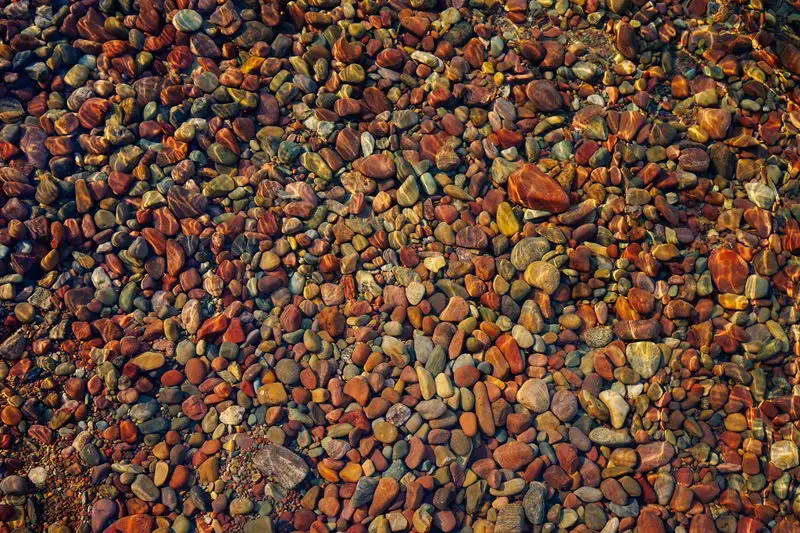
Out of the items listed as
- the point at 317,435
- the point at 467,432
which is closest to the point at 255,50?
the point at 317,435

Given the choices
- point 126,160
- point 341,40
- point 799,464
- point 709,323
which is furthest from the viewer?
point 341,40

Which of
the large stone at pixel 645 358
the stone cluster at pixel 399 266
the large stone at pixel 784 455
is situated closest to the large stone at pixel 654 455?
the stone cluster at pixel 399 266

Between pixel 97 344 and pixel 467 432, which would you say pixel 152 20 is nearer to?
pixel 97 344

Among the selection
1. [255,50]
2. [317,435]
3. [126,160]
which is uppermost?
[255,50]

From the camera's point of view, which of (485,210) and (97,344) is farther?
(485,210)

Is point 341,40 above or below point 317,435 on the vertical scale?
above

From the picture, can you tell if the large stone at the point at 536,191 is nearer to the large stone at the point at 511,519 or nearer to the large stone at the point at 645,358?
the large stone at the point at 645,358

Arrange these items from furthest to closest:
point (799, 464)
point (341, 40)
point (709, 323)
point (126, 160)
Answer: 1. point (341, 40)
2. point (126, 160)
3. point (709, 323)
4. point (799, 464)

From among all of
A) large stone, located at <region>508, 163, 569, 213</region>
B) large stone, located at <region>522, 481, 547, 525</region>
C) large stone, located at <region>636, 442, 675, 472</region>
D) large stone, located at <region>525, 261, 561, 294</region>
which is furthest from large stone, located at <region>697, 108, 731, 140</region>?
large stone, located at <region>522, 481, 547, 525</region>

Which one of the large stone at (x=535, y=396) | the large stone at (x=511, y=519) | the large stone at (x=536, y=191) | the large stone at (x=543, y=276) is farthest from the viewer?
the large stone at (x=536, y=191)

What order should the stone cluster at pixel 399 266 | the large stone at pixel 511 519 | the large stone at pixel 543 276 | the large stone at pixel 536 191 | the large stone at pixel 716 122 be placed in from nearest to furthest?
the large stone at pixel 511 519, the stone cluster at pixel 399 266, the large stone at pixel 543 276, the large stone at pixel 536 191, the large stone at pixel 716 122

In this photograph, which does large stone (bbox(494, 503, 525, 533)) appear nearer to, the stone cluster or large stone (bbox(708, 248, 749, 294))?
the stone cluster
